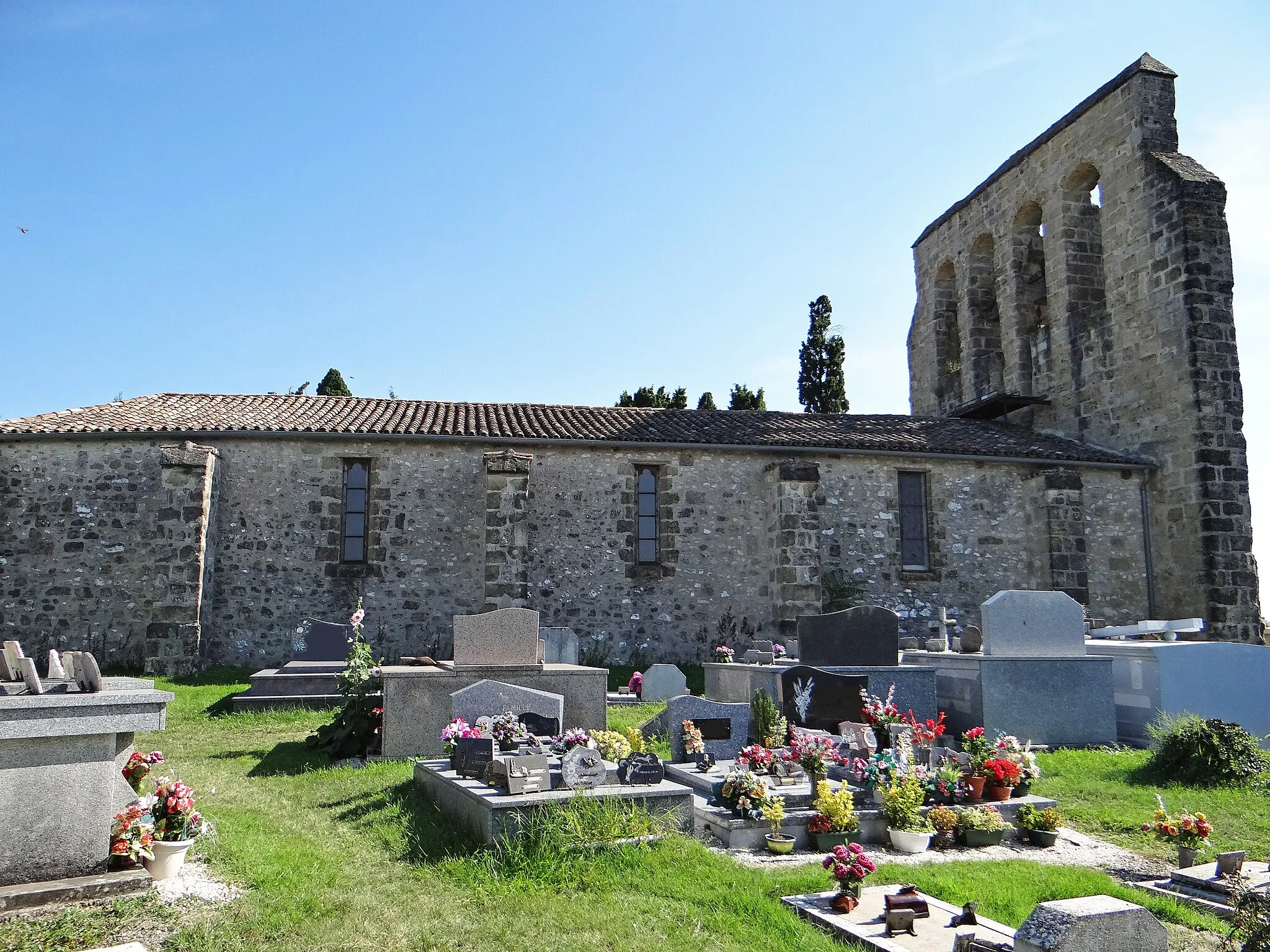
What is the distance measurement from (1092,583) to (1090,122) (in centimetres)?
1050

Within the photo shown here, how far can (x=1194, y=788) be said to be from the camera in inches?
348

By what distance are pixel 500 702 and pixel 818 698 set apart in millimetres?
3275

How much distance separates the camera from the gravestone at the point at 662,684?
1417 cm

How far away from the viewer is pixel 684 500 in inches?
731

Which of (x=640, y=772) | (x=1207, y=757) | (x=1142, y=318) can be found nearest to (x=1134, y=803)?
(x=1207, y=757)

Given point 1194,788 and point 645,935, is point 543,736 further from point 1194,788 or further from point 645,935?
point 1194,788

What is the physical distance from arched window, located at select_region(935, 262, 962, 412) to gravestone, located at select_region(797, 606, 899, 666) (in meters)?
16.5

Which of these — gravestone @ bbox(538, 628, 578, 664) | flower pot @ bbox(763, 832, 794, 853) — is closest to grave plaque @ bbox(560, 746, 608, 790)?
flower pot @ bbox(763, 832, 794, 853)

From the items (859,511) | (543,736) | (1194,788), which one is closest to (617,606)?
(859,511)

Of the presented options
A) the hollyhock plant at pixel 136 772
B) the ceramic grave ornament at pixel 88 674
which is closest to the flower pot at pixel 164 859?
the hollyhock plant at pixel 136 772

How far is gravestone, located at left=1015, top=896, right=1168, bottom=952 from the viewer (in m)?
4.07

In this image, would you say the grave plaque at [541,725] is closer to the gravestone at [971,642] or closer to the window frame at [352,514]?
the gravestone at [971,642]

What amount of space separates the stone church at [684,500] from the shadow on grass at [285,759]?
5376 mm

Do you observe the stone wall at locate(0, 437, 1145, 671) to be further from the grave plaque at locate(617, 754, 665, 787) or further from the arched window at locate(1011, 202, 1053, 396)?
the grave plaque at locate(617, 754, 665, 787)
